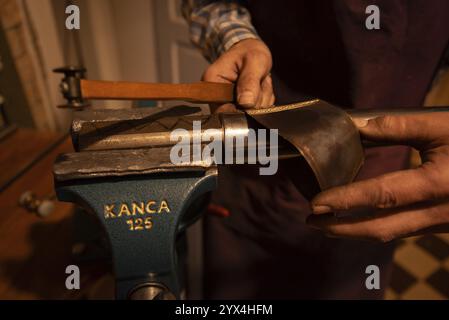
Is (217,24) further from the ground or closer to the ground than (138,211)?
further from the ground

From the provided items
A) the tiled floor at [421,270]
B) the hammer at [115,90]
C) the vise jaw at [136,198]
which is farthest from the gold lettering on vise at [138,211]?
the tiled floor at [421,270]

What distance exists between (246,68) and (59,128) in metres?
0.76

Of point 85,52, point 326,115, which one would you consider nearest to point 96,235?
point 326,115

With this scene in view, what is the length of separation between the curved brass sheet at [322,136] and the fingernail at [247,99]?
53 millimetres

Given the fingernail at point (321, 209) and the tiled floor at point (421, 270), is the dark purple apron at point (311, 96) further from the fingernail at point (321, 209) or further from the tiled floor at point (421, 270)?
the tiled floor at point (421, 270)

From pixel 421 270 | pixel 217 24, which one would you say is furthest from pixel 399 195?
pixel 421 270

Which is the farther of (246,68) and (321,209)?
(246,68)

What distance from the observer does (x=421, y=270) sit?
5.00ft

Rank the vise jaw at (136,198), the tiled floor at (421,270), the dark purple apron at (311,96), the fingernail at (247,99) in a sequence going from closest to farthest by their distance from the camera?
the vise jaw at (136,198) < the fingernail at (247,99) < the dark purple apron at (311,96) < the tiled floor at (421,270)

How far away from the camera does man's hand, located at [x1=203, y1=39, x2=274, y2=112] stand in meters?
0.55

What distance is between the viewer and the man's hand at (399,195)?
A: 1.35 ft

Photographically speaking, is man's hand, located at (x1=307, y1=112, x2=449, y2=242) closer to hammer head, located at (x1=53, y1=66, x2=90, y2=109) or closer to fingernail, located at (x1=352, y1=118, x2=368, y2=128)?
fingernail, located at (x1=352, y1=118, x2=368, y2=128)

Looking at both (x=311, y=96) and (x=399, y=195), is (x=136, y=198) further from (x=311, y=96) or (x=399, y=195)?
(x=311, y=96)

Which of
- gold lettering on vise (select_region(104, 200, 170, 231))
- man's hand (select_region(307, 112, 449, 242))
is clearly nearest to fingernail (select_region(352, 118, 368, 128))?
man's hand (select_region(307, 112, 449, 242))
